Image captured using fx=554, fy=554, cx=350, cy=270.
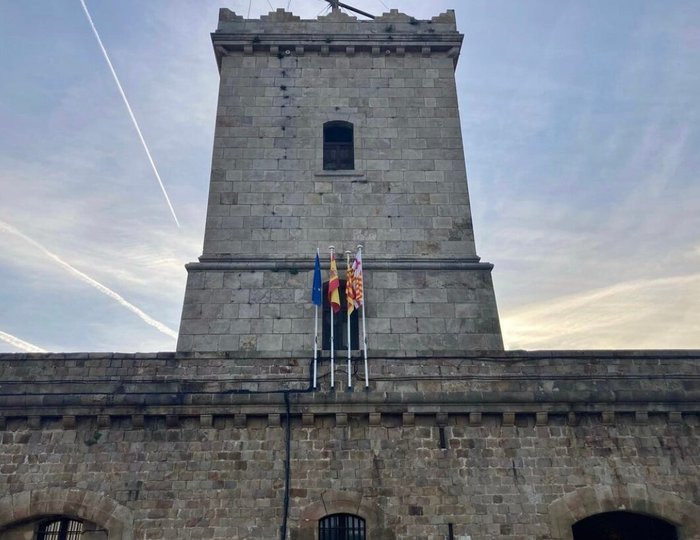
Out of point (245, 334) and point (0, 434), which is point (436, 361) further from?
point (0, 434)

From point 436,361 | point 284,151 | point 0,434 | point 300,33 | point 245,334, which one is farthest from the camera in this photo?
point 300,33

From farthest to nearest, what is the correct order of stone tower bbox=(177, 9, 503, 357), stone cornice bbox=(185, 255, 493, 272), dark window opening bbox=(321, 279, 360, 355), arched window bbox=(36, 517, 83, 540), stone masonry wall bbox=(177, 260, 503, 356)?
stone cornice bbox=(185, 255, 493, 272) → stone tower bbox=(177, 9, 503, 357) → dark window opening bbox=(321, 279, 360, 355) → stone masonry wall bbox=(177, 260, 503, 356) → arched window bbox=(36, 517, 83, 540)

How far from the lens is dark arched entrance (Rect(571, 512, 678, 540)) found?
1140cm

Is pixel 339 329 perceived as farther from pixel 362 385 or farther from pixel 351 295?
pixel 362 385

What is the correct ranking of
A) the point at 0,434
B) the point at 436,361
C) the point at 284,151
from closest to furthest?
the point at 0,434 → the point at 436,361 → the point at 284,151

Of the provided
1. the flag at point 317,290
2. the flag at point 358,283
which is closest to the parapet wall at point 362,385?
the flag at point 317,290

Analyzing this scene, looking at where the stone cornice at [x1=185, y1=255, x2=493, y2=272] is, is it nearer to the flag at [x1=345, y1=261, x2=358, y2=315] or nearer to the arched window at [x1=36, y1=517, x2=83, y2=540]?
the flag at [x1=345, y1=261, x2=358, y2=315]

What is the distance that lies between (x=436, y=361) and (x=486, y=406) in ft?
4.52

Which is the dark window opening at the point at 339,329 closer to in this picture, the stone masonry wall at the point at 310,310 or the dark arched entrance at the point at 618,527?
the stone masonry wall at the point at 310,310

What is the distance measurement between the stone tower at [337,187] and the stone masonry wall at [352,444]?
244 centimetres

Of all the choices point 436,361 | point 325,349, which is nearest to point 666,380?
point 436,361

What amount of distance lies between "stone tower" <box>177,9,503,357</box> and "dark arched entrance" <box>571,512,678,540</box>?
15.1 ft

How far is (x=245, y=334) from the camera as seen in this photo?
48.2 feet

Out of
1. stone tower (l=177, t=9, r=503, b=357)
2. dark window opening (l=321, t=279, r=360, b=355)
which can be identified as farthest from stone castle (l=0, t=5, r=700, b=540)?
stone tower (l=177, t=9, r=503, b=357)
